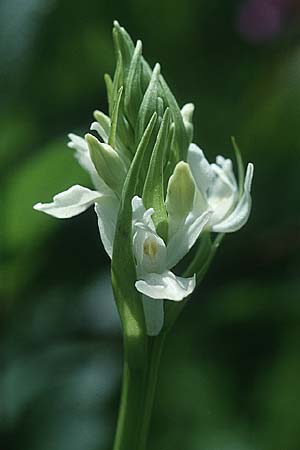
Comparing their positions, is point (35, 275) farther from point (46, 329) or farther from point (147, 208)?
point (147, 208)

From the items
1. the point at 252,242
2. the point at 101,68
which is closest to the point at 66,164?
the point at 252,242

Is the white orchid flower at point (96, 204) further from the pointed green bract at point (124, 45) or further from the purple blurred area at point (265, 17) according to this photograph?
the purple blurred area at point (265, 17)

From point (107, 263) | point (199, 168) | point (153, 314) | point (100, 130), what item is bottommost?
point (107, 263)

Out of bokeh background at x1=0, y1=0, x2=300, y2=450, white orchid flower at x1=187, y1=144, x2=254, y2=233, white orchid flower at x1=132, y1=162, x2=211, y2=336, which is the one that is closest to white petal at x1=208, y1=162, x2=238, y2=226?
white orchid flower at x1=187, y1=144, x2=254, y2=233

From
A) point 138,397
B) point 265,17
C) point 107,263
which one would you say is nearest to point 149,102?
point 138,397

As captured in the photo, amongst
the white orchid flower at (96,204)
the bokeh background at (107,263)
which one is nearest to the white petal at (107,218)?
the white orchid flower at (96,204)

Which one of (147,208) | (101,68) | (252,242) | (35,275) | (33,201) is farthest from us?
(101,68)

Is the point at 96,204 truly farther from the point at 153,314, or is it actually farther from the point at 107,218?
the point at 153,314
